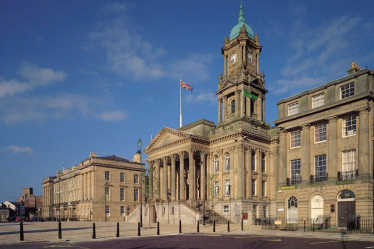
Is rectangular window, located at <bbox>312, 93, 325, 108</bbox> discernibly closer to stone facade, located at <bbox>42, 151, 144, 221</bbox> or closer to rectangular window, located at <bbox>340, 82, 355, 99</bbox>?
rectangular window, located at <bbox>340, 82, 355, 99</bbox>

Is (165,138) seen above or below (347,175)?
above

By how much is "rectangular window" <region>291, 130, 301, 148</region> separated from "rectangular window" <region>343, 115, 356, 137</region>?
5.29m

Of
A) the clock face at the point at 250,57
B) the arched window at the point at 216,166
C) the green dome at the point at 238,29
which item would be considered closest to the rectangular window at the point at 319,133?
the arched window at the point at 216,166

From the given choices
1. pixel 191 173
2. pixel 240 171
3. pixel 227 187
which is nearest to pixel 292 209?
pixel 240 171

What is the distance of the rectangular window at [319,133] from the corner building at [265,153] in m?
0.11

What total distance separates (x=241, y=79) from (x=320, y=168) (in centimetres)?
2656

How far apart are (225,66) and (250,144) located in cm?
1792

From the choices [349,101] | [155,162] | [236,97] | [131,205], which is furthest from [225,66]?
[131,205]

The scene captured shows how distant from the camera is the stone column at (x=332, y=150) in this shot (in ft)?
107

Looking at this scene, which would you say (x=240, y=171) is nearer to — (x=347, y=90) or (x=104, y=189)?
(x=347, y=90)

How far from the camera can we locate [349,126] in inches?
1292

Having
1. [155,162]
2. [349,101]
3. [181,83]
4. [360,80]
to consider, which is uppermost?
[181,83]

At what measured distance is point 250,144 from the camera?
5372 centimetres

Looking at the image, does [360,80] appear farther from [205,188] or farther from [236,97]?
[205,188]
